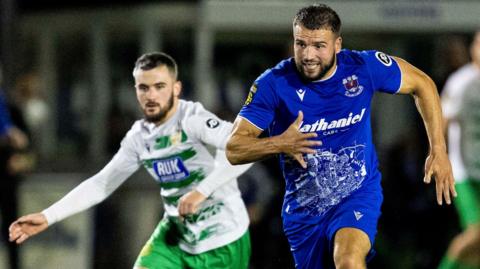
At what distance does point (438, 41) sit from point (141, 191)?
4.19 metres

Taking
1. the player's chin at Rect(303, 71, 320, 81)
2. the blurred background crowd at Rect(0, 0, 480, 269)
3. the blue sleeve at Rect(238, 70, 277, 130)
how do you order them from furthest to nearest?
1. the blurred background crowd at Rect(0, 0, 480, 269)
2. the player's chin at Rect(303, 71, 320, 81)
3. the blue sleeve at Rect(238, 70, 277, 130)

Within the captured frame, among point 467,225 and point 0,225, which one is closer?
point 467,225

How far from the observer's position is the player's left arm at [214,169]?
7137mm

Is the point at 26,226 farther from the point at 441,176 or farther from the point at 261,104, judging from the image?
the point at 441,176

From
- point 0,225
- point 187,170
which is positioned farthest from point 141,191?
point 187,170

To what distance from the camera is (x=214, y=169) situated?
24.3 ft

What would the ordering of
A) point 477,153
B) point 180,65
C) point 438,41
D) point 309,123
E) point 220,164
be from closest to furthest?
1. point 309,123
2. point 220,164
3. point 477,153
4. point 438,41
5. point 180,65

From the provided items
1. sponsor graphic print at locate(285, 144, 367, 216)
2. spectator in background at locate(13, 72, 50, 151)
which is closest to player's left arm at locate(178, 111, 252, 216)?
sponsor graphic print at locate(285, 144, 367, 216)

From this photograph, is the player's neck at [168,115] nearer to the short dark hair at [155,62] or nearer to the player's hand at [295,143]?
the short dark hair at [155,62]

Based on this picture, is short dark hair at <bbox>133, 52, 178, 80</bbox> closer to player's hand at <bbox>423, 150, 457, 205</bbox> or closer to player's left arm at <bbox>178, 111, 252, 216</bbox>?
player's left arm at <bbox>178, 111, 252, 216</bbox>

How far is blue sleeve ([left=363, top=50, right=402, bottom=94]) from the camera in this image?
6.85 m

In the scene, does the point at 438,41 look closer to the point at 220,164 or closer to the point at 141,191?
the point at 141,191

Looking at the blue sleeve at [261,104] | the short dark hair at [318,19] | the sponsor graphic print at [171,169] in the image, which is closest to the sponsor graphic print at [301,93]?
the blue sleeve at [261,104]

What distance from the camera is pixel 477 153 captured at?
9055 mm
